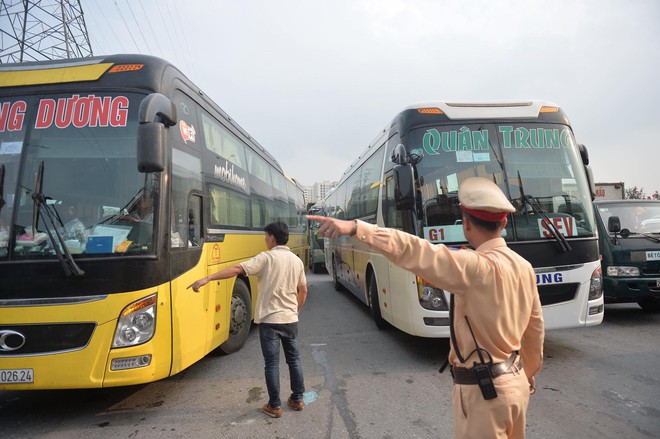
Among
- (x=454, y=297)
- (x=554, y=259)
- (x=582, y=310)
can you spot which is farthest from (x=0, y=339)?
(x=582, y=310)

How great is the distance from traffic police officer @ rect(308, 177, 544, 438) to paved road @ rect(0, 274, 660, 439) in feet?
6.07

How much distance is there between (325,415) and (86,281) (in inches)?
98.3

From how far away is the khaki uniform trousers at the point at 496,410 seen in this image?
1663 millimetres

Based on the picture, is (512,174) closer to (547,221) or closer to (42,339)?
(547,221)

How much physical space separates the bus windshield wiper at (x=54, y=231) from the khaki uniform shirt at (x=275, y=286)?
1454 mm

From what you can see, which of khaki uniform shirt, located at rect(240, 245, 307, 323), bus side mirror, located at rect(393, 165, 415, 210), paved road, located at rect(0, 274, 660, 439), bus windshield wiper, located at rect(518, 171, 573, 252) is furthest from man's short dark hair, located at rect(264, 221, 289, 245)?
bus windshield wiper, located at rect(518, 171, 573, 252)

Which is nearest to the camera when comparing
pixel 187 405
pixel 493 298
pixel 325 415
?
pixel 493 298

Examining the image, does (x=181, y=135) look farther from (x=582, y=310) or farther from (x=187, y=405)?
(x=582, y=310)

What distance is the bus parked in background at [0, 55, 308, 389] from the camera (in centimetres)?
338

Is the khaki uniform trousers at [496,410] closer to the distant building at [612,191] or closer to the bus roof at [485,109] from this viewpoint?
the bus roof at [485,109]

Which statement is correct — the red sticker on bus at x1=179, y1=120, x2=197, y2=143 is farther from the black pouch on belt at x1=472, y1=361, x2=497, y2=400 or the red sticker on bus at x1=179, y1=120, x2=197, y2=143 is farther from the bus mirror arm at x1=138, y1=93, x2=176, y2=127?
the black pouch on belt at x1=472, y1=361, x2=497, y2=400

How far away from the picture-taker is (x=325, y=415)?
3.68 m

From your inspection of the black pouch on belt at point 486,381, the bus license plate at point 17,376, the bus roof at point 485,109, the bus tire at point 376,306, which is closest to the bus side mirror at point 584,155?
the bus roof at point 485,109

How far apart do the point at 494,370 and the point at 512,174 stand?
384 cm
